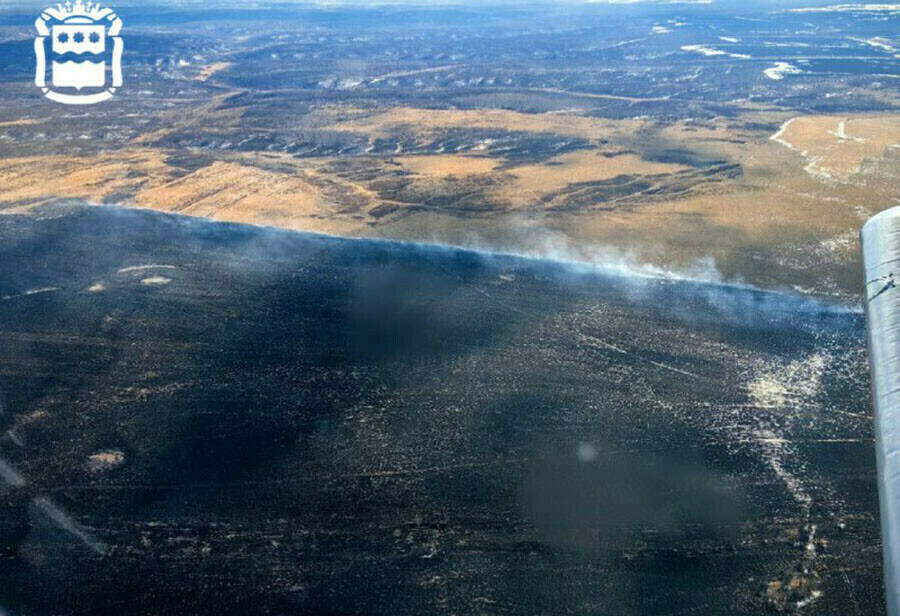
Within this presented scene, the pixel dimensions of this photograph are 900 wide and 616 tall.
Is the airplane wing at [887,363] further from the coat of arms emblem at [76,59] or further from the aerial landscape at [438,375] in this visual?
the coat of arms emblem at [76,59]

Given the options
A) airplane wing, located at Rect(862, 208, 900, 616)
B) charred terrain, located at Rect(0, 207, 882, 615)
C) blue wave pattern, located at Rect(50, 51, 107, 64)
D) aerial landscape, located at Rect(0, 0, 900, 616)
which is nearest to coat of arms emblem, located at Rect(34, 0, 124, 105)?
blue wave pattern, located at Rect(50, 51, 107, 64)

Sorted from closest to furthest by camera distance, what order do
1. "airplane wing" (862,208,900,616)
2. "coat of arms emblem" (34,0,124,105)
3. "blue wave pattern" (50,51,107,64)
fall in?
"airplane wing" (862,208,900,616)
"coat of arms emblem" (34,0,124,105)
"blue wave pattern" (50,51,107,64)

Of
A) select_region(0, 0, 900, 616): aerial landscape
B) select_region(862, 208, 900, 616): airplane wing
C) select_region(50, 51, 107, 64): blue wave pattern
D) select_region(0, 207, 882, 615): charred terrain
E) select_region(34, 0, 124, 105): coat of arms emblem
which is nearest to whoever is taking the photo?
select_region(862, 208, 900, 616): airplane wing

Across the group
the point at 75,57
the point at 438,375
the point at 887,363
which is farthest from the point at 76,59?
the point at 887,363


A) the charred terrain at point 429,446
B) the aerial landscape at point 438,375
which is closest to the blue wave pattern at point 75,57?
the aerial landscape at point 438,375

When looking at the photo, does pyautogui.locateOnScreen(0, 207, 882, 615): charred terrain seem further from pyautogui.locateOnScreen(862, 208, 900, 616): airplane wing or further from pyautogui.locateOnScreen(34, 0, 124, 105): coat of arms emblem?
pyautogui.locateOnScreen(34, 0, 124, 105): coat of arms emblem

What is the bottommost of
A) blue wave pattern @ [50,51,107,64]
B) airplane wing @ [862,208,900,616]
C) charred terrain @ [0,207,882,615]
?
charred terrain @ [0,207,882,615]

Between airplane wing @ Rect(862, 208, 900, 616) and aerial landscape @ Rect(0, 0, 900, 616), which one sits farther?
aerial landscape @ Rect(0, 0, 900, 616)

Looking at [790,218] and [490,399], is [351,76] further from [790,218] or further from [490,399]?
[490,399]
